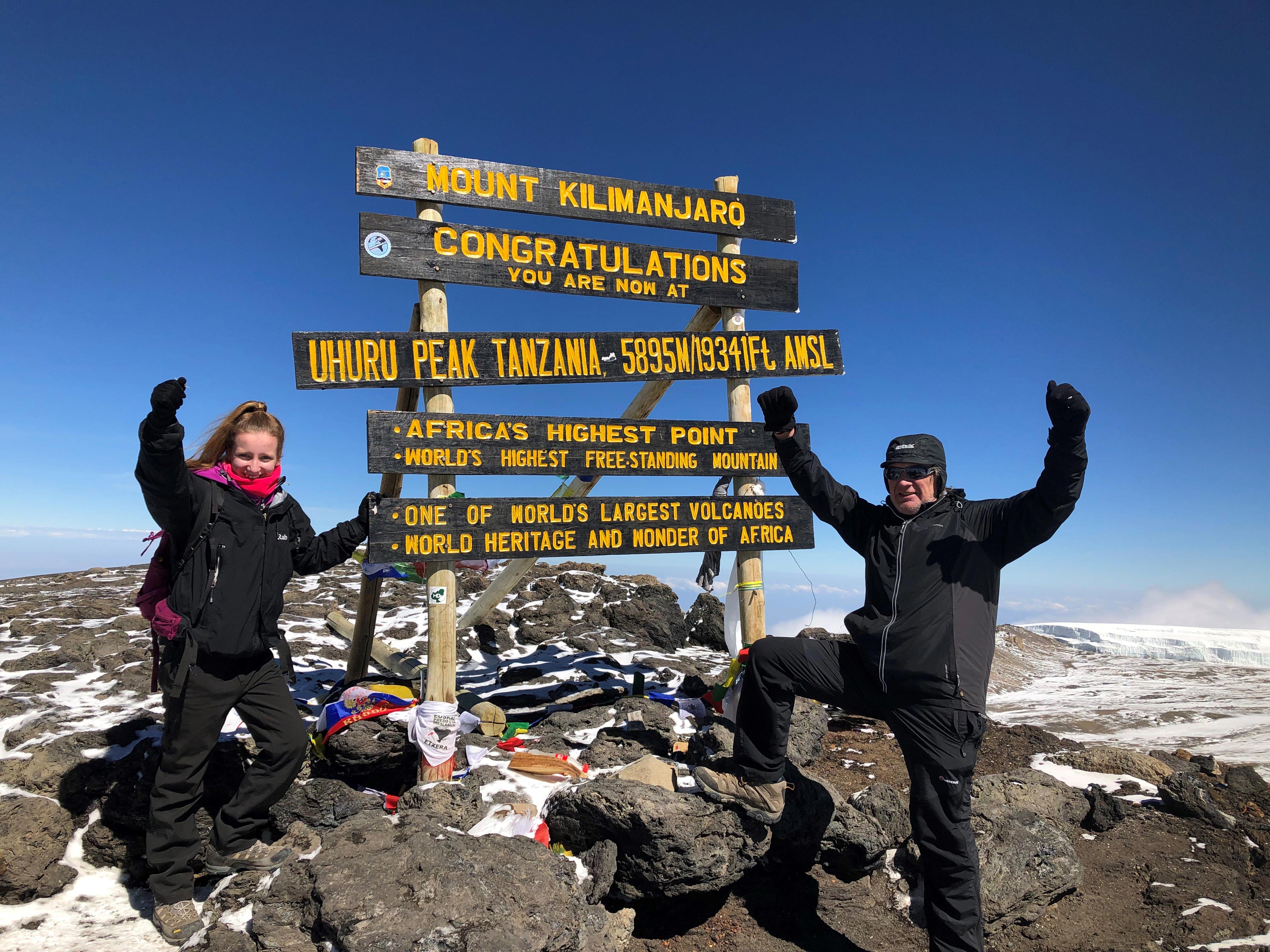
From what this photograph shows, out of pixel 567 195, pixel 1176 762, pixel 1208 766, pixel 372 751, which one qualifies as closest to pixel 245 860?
pixel 372 751

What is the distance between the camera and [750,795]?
12.9ft

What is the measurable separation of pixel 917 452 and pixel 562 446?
2799 millimetres

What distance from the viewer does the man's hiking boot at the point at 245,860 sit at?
3598 mm

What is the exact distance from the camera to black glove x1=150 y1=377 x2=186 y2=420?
2920mm

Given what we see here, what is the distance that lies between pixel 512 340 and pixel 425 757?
3291mm

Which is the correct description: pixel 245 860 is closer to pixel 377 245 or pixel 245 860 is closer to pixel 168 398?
pixel 168 398

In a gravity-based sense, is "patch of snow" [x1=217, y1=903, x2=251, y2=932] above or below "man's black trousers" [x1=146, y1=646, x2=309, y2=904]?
below

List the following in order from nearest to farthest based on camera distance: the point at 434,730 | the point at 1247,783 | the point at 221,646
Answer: the point at 221,646 < the point at 434,730 < the point at 1247,783

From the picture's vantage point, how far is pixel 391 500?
4707mm

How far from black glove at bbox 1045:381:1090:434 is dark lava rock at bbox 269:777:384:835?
4730 millimetres

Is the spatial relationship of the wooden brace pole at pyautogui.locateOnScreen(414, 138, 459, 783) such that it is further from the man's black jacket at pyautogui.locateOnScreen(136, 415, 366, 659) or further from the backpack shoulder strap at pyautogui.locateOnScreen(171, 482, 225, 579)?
the backpack shoulder strap at pyautogui.locateOnScreen(171, 482, 225, 579)

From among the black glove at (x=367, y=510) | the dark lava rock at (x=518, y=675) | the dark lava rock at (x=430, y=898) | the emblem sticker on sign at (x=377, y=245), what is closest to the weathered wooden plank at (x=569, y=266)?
the emblem sticker on sign at (x=377, y=245)

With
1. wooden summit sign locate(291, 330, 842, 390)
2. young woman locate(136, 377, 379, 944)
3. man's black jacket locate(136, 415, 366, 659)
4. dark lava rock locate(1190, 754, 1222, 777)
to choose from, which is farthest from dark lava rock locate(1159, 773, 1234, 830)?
man's black jacket locate(136, 415, 366, 659)

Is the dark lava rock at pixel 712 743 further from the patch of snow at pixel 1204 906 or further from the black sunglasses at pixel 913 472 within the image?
the patch of snow at pixel 1204 906
